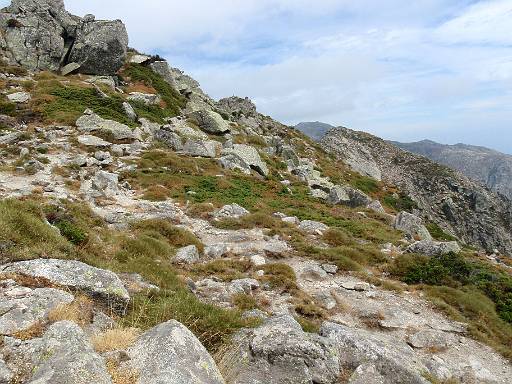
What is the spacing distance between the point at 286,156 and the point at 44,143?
99.6 ft

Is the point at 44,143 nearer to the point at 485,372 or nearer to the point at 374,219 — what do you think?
the point at 374,219

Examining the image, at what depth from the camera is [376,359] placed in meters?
7.98

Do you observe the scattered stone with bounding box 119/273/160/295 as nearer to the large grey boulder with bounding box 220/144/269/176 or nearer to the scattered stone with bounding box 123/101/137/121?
the large grey boulder with bounding box 220/144/269/176

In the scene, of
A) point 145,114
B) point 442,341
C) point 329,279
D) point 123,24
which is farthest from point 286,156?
point 442,341

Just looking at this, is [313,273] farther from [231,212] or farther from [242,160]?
[242,160]

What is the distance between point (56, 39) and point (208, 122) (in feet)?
60.7

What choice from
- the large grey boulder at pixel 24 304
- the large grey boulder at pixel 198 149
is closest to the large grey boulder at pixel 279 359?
the large grey boulder at pixel 24 304

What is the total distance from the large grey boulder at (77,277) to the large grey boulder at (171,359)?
69.6 inches

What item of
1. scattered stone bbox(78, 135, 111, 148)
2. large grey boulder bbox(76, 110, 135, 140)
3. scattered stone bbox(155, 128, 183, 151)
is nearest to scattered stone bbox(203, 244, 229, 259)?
scattered stone bbox(78, 135, 111, 148)

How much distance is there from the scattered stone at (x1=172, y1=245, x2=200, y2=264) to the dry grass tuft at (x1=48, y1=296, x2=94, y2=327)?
7.75 metres

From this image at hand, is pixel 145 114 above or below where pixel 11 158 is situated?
above

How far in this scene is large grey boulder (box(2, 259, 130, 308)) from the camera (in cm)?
823

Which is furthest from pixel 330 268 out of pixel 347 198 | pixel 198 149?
pixel 198 149

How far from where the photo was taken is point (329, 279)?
54.4 ft
